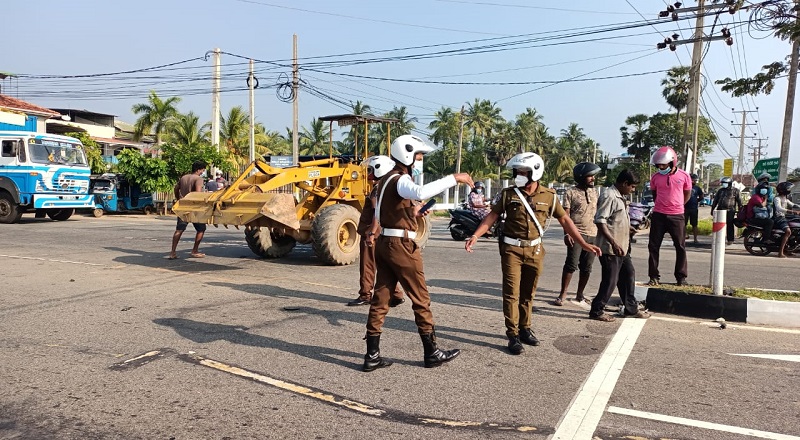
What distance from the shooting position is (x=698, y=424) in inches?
143

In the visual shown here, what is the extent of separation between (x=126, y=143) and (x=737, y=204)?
38936 millimetres

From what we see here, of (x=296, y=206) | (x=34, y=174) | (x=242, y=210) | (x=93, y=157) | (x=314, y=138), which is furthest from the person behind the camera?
(x=314, y=138)

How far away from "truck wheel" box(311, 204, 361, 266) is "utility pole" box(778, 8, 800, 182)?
1577 centimetres

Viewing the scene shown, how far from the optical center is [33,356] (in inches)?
190

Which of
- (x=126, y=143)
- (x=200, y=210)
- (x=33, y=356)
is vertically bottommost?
(x=33, y=356)

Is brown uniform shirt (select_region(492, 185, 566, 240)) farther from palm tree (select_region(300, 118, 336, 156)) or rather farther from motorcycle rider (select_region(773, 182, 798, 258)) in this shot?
palm tree (select_region(300, 118, 336, 156))

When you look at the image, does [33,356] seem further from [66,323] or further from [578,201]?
[578,201]

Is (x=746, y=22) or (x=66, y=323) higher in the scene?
(x=746, y=22)

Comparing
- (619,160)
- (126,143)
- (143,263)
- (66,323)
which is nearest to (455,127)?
(619,160)

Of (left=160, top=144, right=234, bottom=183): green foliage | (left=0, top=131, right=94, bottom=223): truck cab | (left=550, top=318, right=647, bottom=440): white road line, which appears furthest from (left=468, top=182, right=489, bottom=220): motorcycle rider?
(left=160, top=144, right=234, bottom=183): green foliage

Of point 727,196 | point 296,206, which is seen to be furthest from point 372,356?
point 727,196

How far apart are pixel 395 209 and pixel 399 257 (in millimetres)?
368

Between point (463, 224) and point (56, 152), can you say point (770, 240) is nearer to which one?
point (463, 224)

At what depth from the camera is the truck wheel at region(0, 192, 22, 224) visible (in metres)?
18.1
